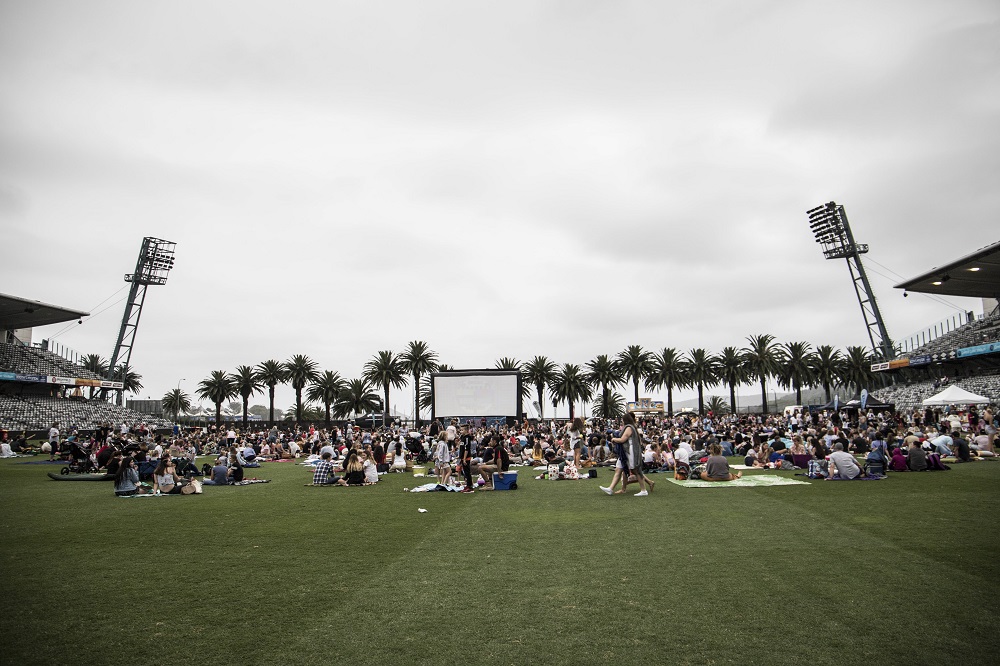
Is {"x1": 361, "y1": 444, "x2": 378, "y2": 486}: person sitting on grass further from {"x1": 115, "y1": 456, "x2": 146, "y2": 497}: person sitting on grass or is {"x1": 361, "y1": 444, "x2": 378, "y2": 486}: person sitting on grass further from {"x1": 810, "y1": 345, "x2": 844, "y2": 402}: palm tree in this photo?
{"x1": 810, "y1": 345, "x2": 844, "y2": 402}: palm tree

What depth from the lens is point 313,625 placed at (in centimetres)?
491

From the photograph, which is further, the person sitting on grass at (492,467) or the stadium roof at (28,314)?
the stadium roof at (28,314)

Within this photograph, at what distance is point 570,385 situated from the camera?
73625mm

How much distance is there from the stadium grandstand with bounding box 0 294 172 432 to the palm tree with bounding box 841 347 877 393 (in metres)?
73.0

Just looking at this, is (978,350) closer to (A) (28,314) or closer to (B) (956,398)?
(B) (956,398)

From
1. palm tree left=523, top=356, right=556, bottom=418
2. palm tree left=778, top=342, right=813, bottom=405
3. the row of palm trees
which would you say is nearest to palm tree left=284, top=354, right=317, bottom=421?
the row of palm trees

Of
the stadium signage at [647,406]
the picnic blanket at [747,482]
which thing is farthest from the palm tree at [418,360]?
the picnic blanket at [747,482]

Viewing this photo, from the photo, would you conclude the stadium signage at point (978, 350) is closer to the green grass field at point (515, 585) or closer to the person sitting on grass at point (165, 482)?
the green grass field at point (515, 585)

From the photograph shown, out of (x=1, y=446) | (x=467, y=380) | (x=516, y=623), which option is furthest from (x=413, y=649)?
(x=467, y=380)

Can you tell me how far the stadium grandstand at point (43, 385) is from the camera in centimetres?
4991

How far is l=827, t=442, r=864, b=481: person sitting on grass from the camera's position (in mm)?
15000

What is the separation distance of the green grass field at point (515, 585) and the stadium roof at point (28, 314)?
2238 inches

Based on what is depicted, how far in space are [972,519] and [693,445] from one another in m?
14.2

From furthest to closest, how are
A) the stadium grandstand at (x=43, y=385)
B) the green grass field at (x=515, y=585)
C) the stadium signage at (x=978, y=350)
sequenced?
the stadium grandstand at (x=43, y=385) → the stadium signage at (x=978, y=350) → the green grass field at (x=515, y=585)
